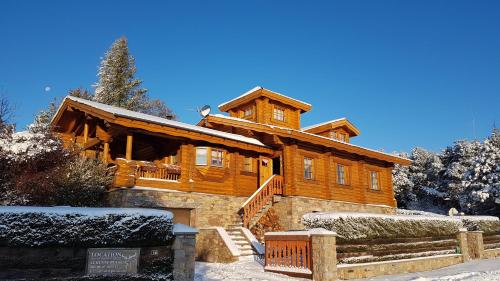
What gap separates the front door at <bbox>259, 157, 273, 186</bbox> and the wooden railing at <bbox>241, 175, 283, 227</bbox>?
3.50 ft

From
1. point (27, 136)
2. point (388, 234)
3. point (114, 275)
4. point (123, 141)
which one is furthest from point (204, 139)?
point (114, 275)

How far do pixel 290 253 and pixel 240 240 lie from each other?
4428mm

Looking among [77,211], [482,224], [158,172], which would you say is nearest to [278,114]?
[158,172]

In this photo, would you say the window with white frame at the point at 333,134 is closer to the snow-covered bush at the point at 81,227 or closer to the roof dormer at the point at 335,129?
the roof dormer at the point at 335,129

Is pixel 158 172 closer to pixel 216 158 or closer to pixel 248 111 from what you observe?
pixel 216 158

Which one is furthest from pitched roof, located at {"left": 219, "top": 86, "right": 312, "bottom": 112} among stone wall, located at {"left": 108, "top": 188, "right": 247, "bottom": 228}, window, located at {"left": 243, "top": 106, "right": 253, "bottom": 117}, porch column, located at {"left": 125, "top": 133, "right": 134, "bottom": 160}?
porch column, located at {"left": 125, "top": 133, "right": 134, "bottom": 160}

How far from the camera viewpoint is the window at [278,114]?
2680 centimetres

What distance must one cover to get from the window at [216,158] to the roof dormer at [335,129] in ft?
36.1

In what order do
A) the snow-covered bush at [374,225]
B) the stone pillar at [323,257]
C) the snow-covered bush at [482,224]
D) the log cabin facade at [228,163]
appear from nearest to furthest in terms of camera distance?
the stone pillar at [323,257] < the snow-covered bush at [374,225] < the log cabin facade at [228,163] < the snow-covered bush at [482,224]

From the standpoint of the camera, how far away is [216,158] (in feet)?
63.9

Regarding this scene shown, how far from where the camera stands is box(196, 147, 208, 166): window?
18.9 metres

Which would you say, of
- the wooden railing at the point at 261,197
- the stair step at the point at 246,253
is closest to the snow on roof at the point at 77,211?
the stair step at the point at 246,253

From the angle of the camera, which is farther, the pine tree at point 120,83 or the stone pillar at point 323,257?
the pine tree at point 120,83

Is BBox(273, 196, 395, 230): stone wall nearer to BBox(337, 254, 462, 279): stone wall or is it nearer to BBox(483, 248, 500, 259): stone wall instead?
BBox(337, 254, 462, 279): stone wall
